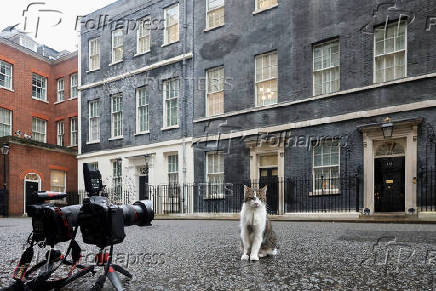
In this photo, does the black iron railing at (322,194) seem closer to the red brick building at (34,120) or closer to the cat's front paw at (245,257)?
the cat's front paw at (245,257)

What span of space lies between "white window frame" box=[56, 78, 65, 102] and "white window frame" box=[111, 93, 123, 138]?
7322 millimetres

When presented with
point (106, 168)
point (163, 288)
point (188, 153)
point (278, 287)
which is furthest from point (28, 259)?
point (106, 168)

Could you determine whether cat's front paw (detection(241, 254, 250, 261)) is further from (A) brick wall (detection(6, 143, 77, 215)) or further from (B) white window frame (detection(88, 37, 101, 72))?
(B) white window frame (detection(88, 37, 101, 72))

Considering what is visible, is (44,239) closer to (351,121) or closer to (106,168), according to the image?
(351,121)

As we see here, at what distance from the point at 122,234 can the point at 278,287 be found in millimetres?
1219

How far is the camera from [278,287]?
279 centimetres

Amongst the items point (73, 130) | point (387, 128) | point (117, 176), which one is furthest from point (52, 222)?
point (73, 130)

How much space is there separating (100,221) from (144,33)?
1862 cm

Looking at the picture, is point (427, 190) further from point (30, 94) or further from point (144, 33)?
point (30, 94)

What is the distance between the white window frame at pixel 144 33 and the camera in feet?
63.5

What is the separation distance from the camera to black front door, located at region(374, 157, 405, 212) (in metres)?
11.9

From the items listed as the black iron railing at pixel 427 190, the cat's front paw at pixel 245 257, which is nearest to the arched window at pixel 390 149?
the black iron railing at pixel 427 190

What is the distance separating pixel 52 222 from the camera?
243cm

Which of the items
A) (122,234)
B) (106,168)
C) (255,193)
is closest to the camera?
(122,234)
